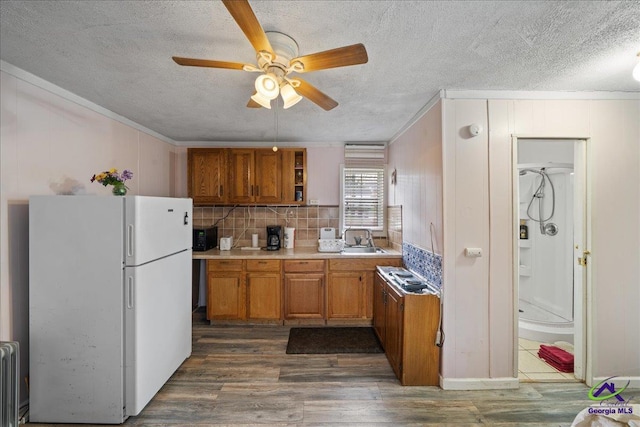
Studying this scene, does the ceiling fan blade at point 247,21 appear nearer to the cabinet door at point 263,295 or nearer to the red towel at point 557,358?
the cabinet door at point 263,295

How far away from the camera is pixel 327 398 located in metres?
2.02

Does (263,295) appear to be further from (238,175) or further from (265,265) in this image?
(238,175)

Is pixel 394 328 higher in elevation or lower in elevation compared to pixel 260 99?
lower

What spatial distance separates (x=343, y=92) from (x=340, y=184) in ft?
5.82

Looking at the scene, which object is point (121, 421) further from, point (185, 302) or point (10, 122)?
point (10, 122)

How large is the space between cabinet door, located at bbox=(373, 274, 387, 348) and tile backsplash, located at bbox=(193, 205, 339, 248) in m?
1.12

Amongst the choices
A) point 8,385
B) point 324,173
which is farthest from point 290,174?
point 8,385

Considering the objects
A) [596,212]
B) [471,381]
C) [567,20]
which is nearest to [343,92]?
[567,20]

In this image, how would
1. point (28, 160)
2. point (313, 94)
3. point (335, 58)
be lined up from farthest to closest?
point (28, 160)
point (313, 94)
point (335, 58)

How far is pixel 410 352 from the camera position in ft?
7.04

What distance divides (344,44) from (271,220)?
107 inches

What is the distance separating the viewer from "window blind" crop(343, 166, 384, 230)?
150 inches

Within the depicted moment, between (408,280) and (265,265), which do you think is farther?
(265,265)

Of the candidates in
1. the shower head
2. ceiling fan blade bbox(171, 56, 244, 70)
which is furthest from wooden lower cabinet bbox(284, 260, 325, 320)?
the shower head
